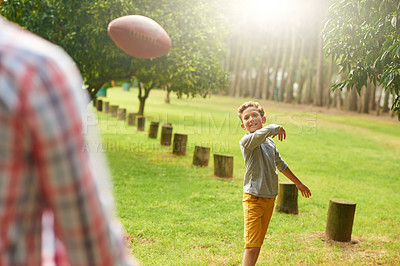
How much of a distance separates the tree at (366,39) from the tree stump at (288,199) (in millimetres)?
2633

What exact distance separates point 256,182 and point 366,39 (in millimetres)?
2267

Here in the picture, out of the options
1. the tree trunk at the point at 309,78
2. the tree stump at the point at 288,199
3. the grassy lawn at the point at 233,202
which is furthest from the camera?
the tree trunk at the point at 309,78

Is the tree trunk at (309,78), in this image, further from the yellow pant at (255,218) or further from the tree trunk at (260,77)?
the yellow pant at (255,218)

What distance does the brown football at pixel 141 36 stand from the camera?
4.41 meters

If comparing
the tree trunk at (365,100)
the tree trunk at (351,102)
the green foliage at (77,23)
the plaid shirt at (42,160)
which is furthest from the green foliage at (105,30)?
the tree trunk at (351,102)

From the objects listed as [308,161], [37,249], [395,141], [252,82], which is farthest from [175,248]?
[252,82]

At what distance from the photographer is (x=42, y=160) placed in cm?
89

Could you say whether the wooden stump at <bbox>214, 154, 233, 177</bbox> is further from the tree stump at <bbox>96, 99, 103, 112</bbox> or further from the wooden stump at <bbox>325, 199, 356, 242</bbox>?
the tree stump at <bbox>96, 99, 103, 112</bbox>

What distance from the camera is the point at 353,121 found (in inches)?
1027

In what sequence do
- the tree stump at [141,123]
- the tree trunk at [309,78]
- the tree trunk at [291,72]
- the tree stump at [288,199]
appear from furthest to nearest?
the tree trunk at [291,72], the tree trunk at [309,78], the tree stump at [141,123], the tree stump at [288,199]

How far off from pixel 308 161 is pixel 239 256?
27.9ft

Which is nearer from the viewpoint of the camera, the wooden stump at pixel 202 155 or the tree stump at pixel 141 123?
the wooden stump at pixel 202 155

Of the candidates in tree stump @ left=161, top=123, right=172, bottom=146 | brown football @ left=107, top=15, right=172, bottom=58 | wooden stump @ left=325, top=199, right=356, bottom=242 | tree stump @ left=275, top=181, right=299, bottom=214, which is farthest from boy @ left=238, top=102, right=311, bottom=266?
tree stump @ left=161, top=123, right=172, bottom=146

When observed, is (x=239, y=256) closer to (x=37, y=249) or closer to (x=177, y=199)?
(x=177, y=199)
